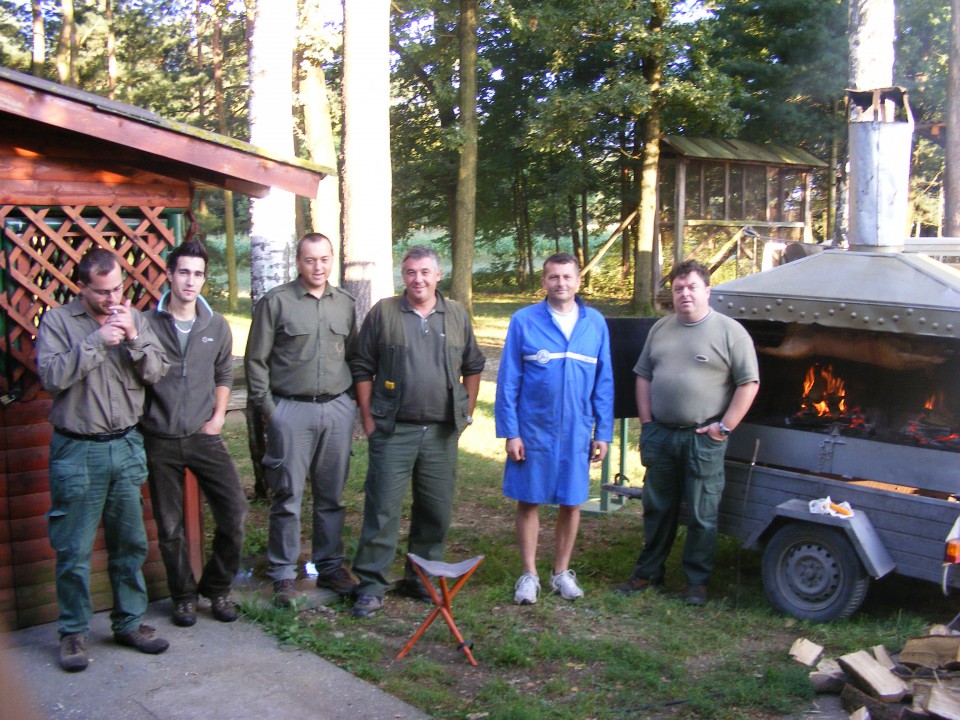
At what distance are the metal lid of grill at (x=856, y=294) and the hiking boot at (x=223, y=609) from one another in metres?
3.48

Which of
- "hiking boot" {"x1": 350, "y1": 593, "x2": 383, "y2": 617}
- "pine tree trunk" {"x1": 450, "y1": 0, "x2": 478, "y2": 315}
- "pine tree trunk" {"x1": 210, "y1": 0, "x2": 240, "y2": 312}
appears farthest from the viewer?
"pine tree trunk" {"x1": 210, "y1": 0, "x2": 240, "y2": 312}

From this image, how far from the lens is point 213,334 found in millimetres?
5199

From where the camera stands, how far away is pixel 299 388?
5570mm

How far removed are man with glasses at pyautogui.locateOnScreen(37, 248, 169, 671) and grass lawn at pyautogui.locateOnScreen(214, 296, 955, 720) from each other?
107 centimetres

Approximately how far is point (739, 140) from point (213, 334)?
19941mm

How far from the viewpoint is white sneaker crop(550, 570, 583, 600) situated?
595 cm

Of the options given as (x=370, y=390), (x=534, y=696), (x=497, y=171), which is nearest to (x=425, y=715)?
(x=534, y=696)

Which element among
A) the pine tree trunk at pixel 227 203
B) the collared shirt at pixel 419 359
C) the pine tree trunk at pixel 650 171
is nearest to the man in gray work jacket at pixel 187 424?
the collared shirt at pixel 419 359

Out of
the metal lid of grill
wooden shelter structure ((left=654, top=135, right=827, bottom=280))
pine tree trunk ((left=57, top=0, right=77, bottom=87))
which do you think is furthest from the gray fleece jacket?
pine tree trunk ((left=57, top=0, right=77, bottom=87))

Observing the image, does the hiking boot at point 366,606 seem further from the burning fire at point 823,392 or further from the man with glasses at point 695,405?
the burning fire at point 823,392

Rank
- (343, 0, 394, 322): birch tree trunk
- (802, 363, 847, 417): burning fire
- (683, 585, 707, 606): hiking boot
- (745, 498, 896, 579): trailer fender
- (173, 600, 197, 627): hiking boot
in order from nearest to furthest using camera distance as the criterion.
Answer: (173, 600, 197, 627): hiking boot, (745, 498, 896, 579): trailer fender, (683, 585, 707, 606): hiking boot, (802, 363, 847, 417): burning fire, (343, 0, 394, 322): birch tree trunk

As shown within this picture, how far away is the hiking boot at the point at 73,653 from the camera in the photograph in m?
4.63

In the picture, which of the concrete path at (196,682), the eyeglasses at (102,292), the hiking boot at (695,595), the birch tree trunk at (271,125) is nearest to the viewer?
the concrete path at (196,682)

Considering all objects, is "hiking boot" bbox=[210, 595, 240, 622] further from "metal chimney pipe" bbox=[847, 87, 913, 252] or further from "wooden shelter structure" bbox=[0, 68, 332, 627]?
"metal chimney pipe" bbox=[847, 87, 913, 252]
